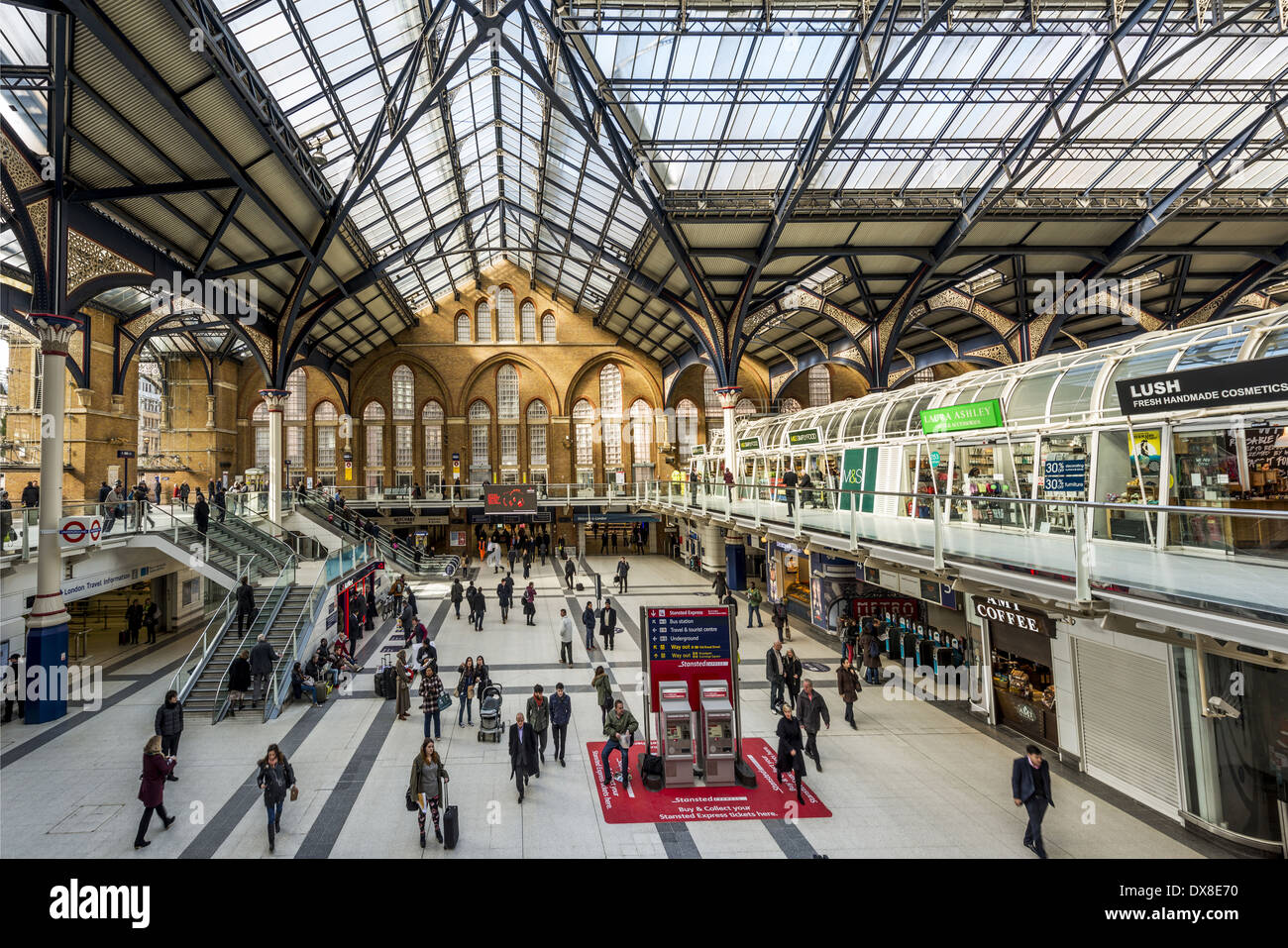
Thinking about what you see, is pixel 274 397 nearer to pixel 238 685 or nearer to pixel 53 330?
pixel 53 330

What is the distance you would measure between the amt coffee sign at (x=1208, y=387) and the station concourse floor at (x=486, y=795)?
5.36 meters

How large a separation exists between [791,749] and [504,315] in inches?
1478

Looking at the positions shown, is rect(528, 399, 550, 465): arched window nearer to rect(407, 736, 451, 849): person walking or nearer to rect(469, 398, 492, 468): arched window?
rect(469, 398, 492, 468): arched window

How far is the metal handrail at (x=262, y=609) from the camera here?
12.6 metres

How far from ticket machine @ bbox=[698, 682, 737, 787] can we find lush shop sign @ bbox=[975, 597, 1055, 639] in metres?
4.58

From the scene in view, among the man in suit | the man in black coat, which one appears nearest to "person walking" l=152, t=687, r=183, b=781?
the man in black coat

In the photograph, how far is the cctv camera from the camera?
25.2ft

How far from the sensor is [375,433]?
1642 inches

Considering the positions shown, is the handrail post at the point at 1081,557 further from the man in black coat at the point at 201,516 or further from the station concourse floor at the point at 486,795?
the man in black coat at the point at 201,516

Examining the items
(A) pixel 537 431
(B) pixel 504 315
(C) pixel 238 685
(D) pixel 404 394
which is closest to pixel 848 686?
(C) pixel 238 685

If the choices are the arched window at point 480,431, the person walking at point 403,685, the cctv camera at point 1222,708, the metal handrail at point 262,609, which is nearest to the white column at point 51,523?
the metal handrail at point 262,609

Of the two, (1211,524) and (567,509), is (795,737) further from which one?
(567,509)
